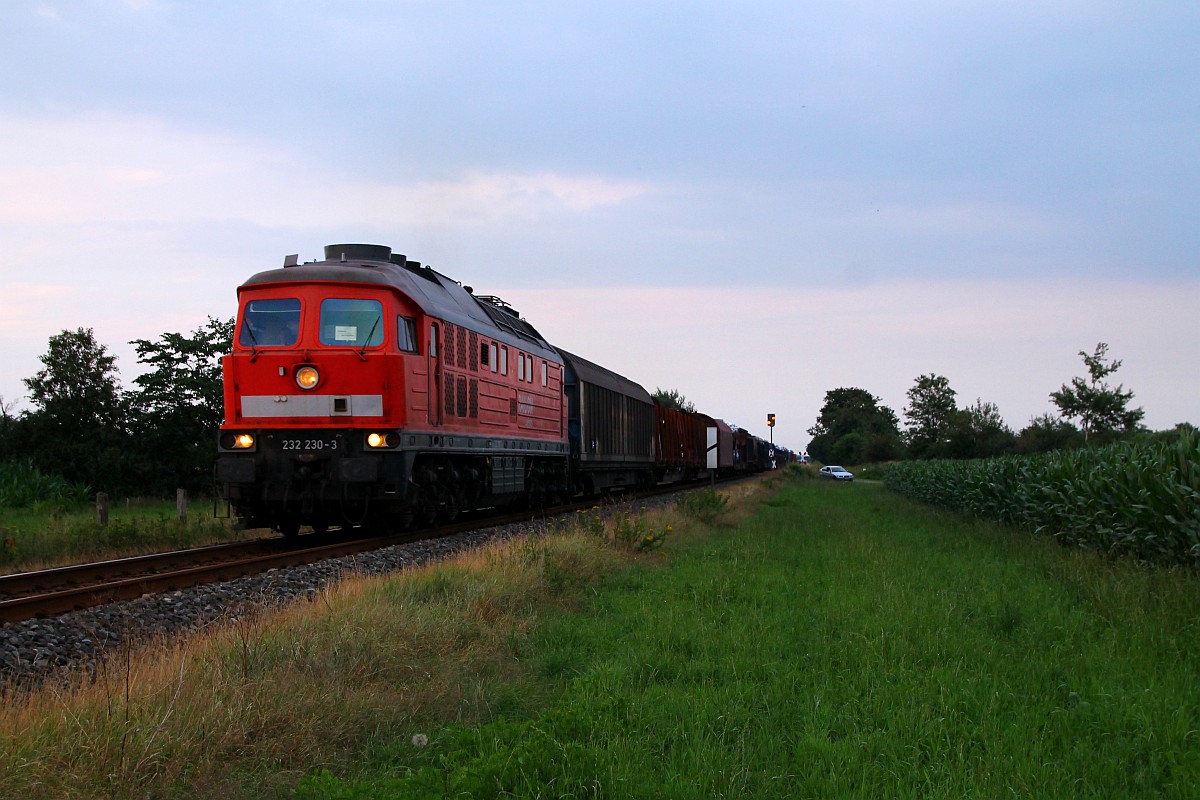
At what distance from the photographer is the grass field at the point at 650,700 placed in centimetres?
417

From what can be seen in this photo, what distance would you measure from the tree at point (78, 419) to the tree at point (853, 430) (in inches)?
2938

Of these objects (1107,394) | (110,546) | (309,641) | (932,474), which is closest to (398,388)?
(110,546)

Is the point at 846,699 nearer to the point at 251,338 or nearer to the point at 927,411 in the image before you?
the point at 251,338

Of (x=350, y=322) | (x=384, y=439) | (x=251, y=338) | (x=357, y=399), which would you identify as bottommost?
(x=384, y=439)

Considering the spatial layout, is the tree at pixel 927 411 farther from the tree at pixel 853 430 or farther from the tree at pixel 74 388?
the tree at pixel 74 388

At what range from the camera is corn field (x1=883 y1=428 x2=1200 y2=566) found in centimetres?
1013

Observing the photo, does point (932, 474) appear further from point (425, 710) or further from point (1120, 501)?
point (425, 710)

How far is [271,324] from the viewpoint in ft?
44.4

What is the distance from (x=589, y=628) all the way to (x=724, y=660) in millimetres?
1513

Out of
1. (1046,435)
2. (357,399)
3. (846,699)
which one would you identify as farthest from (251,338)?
(1046,435)

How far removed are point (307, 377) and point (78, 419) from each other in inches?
944

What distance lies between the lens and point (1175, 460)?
11.2m

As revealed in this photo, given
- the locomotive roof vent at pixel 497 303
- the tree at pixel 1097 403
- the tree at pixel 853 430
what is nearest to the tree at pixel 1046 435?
the tree at pixel 1097 403

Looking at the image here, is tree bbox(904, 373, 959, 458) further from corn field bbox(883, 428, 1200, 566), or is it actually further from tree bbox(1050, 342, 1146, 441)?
corn field bbox(883, 428, 1200, 566)
